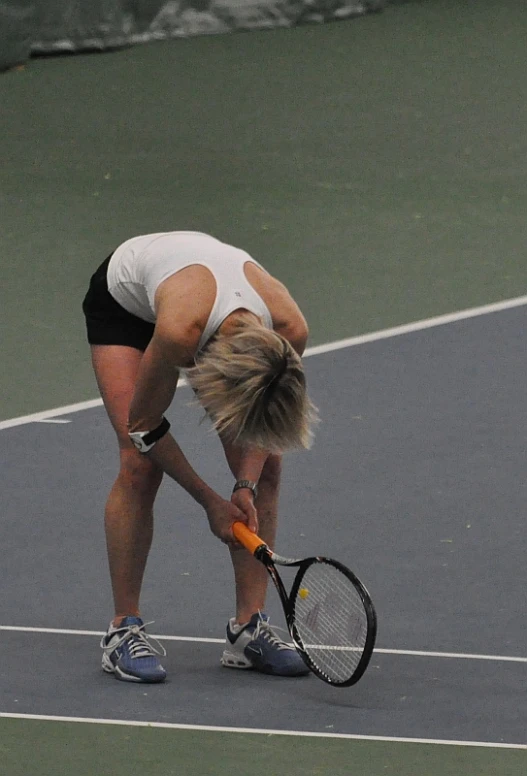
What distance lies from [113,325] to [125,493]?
1.61ft

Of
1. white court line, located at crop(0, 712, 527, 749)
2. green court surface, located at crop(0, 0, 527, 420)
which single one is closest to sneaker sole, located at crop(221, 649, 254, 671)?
white court line, located at crop(0, 712, 527, 749)

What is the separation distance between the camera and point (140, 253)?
5051mm

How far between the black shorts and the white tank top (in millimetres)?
35

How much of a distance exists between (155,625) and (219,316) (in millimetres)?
1255

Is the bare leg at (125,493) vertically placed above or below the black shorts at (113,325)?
below

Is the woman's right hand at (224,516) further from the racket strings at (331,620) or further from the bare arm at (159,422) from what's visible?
the racket strings at (331,620)

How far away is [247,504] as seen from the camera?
16.1 feet

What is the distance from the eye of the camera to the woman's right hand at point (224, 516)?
4.87 meters

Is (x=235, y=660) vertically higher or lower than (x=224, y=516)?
lower

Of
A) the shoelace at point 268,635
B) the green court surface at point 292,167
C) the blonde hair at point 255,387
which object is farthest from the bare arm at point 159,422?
the green court surface at point 292,167

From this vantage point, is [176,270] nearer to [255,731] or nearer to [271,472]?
[271,472]

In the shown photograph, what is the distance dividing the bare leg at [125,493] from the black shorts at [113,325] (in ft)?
0.08

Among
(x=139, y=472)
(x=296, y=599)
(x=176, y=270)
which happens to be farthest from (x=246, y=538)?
(x=176, y=270)

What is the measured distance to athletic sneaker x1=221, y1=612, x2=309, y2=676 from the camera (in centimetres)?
516
